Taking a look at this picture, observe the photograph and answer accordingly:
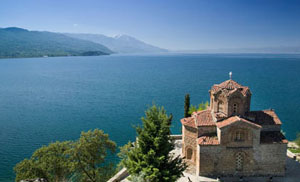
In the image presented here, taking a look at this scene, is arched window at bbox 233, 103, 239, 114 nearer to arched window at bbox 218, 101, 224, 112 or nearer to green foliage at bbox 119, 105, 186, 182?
arched window at bbox 218, 101, 224, 112

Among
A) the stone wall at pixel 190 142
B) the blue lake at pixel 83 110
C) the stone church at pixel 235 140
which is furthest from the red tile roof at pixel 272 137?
the blue lake at pixel 83 110

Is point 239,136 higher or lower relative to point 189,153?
higher

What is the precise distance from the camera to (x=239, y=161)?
19906 mm

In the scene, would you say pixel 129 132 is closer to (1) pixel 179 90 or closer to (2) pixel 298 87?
(1) pixel 179 90

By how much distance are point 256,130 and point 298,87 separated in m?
75.9

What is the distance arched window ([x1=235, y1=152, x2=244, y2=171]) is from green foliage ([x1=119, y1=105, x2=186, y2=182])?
6.63m

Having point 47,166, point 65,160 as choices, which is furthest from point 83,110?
point 47,166

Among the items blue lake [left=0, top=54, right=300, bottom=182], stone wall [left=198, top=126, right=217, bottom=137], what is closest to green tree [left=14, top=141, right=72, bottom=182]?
blue lake [left=0, top=54, right=300, bottom=182]

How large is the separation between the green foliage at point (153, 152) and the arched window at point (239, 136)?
6.55 meters

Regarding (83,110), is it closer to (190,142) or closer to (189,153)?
(189,153)

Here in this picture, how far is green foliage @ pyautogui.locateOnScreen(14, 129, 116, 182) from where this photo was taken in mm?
21094

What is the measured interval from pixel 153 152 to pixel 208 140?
265 inches

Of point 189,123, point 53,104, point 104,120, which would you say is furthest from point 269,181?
point 53,104

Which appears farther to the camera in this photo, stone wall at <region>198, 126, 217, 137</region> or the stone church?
stone wall at <region>198, 126, 217, 137</region>
